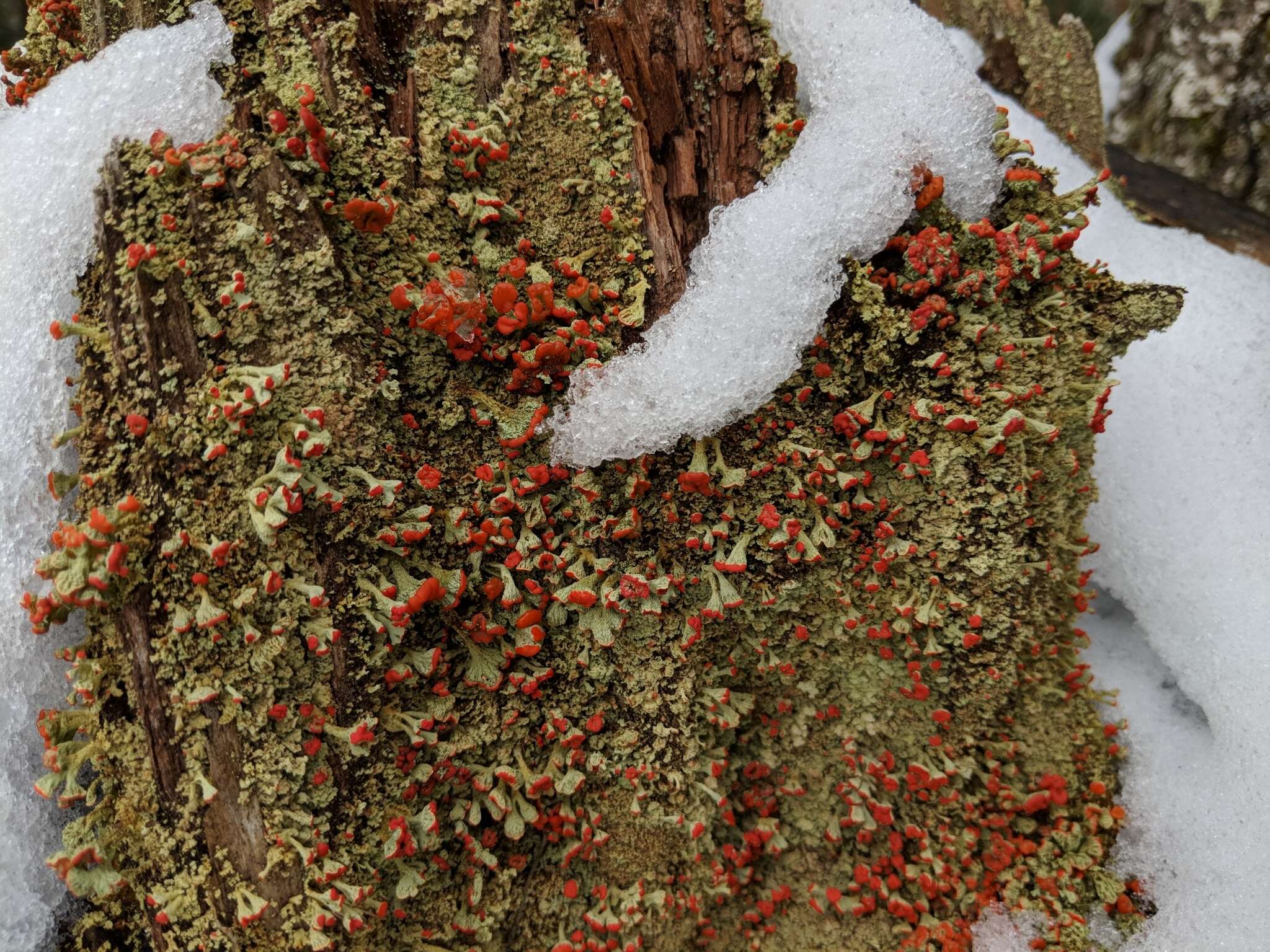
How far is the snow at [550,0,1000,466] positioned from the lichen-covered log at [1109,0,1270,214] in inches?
91.2

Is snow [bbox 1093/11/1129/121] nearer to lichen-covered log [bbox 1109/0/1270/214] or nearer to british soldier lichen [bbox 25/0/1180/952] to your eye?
lichen-covered log [bbox 1109/0/1270/214]

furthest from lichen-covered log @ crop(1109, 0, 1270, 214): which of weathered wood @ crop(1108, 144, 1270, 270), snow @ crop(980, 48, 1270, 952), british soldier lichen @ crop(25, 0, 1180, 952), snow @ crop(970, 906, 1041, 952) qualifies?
snow @ crop(970, 906, 1041, 952)

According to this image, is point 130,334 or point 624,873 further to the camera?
point 624,873

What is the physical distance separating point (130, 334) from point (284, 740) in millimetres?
1615

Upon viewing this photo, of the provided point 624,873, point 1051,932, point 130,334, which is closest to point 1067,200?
point 1051,932

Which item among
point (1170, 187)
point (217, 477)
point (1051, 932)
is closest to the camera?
point (217, 477)

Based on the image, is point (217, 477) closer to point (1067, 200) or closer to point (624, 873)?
point (624, 873)

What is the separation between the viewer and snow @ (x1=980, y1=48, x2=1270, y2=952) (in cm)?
357

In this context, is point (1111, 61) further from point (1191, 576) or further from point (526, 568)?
point (526, 568)

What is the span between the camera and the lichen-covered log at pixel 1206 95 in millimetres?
4297

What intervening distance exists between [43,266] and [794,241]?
3.06 meters

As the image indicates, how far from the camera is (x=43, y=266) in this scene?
115 inches

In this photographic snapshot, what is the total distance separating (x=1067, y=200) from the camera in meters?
3.27

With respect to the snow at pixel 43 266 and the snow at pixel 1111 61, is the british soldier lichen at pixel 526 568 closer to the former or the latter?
the snow at pixel 43 266
